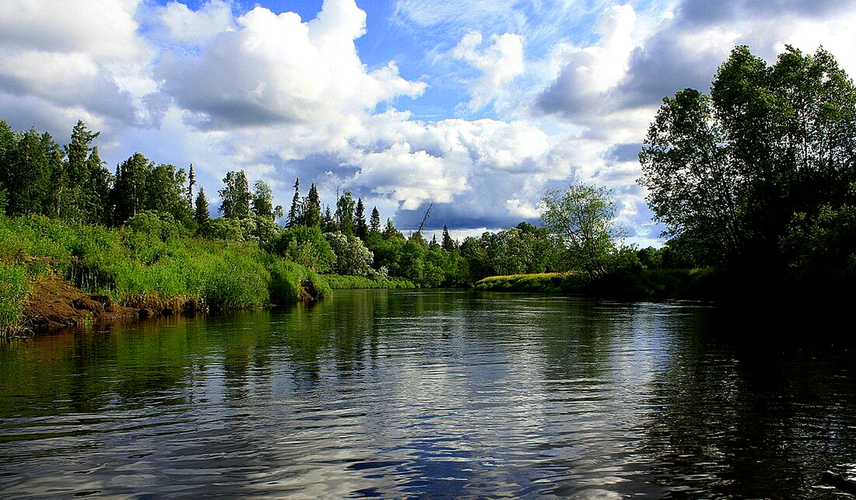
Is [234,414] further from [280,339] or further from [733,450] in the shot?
[280,339]

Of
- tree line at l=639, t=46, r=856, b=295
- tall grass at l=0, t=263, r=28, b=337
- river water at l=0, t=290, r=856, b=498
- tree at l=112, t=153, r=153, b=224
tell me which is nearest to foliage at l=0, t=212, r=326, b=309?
tall grass at l=0, t=263, r=28, b=337

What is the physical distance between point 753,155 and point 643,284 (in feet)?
65.6

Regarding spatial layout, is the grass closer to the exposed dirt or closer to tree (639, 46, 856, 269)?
tree (639, 46, 856, 269)

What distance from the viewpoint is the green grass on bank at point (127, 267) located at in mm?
22141

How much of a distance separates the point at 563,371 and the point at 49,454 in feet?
31.5

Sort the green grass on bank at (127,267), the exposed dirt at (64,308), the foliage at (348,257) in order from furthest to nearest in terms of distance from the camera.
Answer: the foliage at (348,257) → the green grass on bank at (127,267) → the exposed dirt at (64,308)

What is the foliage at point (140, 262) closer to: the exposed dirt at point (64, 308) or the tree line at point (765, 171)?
the exposed dirt at point (64, 308)

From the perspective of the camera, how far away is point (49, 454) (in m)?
7.01

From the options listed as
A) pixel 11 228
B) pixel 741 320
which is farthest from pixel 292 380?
pixel 741 320

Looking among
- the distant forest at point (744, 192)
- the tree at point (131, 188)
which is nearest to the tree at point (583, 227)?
the distant forest at point (744, 192)

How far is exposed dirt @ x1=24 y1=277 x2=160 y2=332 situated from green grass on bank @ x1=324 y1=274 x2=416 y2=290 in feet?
230

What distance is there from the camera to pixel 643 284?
58188mm

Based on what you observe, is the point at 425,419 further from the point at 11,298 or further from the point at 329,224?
the point at 329,224

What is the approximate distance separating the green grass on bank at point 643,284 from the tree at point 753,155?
3.73m
